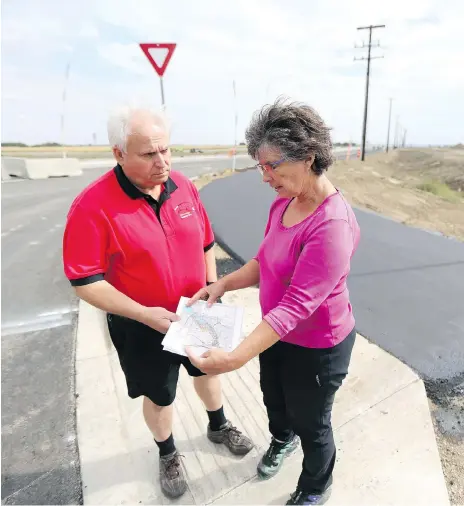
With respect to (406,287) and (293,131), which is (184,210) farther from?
(406,287)

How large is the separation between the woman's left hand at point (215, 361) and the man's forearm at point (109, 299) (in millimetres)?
395

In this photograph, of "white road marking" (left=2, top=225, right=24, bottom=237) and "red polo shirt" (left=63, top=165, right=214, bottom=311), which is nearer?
"red polo shirt" (left=63, top=165, right=214, bottom=311)

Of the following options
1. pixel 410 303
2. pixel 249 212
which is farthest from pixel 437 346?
pixel 249 212

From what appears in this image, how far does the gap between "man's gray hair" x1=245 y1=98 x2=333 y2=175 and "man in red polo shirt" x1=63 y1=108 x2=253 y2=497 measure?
514 millimetres

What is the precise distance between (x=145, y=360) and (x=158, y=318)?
0.36 m

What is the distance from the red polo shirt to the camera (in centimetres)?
172

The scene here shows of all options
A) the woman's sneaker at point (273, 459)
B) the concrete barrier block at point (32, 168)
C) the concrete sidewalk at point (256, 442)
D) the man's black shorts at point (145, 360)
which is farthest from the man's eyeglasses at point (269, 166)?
the concrete barrier block at point (32, 168)

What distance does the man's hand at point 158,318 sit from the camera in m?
1.77

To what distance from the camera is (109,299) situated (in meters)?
1.77

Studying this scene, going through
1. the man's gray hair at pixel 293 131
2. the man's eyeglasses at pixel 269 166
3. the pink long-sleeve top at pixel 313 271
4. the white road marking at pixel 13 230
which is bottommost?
the white road marking at pixel 13 230

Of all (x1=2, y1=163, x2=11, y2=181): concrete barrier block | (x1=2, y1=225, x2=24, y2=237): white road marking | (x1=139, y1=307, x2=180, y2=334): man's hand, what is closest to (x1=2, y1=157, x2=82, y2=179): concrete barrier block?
(x1=2, y1=163, x2=11, y2=181): concrete barrier block

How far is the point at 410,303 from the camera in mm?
3891

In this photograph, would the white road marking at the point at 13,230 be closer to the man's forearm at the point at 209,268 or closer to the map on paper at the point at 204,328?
the man's forearm at the point at 209,268

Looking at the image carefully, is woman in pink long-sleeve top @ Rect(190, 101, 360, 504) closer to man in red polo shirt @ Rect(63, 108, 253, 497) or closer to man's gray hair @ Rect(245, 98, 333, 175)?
man's gray hair @ Rect(245, 98, 333, 175)
